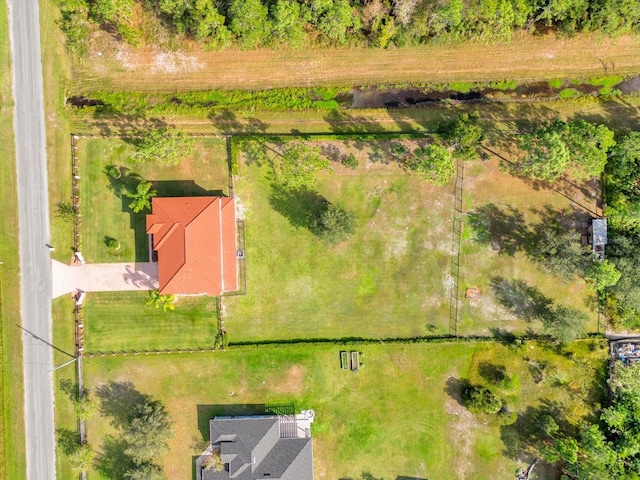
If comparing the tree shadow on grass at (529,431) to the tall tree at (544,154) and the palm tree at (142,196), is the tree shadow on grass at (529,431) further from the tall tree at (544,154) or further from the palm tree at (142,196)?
the palm tree at (142,196)

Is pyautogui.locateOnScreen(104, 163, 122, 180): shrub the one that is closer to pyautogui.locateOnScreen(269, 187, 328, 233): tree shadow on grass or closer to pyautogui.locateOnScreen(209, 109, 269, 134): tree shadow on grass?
pyautogui.locateOnScreen(209, 109, 269, 134): tree shadow on grass

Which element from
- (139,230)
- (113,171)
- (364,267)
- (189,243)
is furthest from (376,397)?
(113,171)

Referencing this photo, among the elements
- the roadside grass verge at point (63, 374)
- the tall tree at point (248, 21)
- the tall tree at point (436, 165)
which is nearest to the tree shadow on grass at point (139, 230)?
the roadside grass verge at point (63, 374)

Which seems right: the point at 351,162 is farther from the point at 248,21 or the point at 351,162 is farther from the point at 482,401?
the point at 482,401

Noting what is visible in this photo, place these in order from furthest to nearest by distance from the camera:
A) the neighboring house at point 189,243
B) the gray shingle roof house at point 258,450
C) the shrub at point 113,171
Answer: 1. the shrub at point 113,171
2. the gray shingle roof house at point 258,450
3. the neighboring house at point 189,243

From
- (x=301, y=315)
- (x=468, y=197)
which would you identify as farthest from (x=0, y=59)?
(x=468, y=197)

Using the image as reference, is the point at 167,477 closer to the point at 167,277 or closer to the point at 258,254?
the point at 167,277
